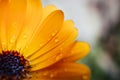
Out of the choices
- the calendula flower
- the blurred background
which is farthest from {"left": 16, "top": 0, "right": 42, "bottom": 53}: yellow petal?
the blurred background

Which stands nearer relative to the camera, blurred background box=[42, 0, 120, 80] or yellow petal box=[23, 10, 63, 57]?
yellow petal box=[23, 10, 63, 57]

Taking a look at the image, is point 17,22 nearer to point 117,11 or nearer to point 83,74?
point 83,74

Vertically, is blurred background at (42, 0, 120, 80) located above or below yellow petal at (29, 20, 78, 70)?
below

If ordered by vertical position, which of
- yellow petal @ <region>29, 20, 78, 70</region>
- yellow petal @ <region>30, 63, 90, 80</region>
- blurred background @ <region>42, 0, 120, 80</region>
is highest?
yellow petal @ <region>29, 20, 78, 70</region>

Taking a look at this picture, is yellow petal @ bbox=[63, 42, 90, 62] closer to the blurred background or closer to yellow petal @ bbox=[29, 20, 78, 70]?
yellow petal @ bbox=[29, 20, 78, 70]

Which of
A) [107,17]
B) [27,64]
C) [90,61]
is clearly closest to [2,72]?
[27,64]

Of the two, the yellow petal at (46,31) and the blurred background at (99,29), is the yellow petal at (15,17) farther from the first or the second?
the blurred background at (99,29)

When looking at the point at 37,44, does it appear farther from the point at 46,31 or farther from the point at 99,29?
the point at 99,29
